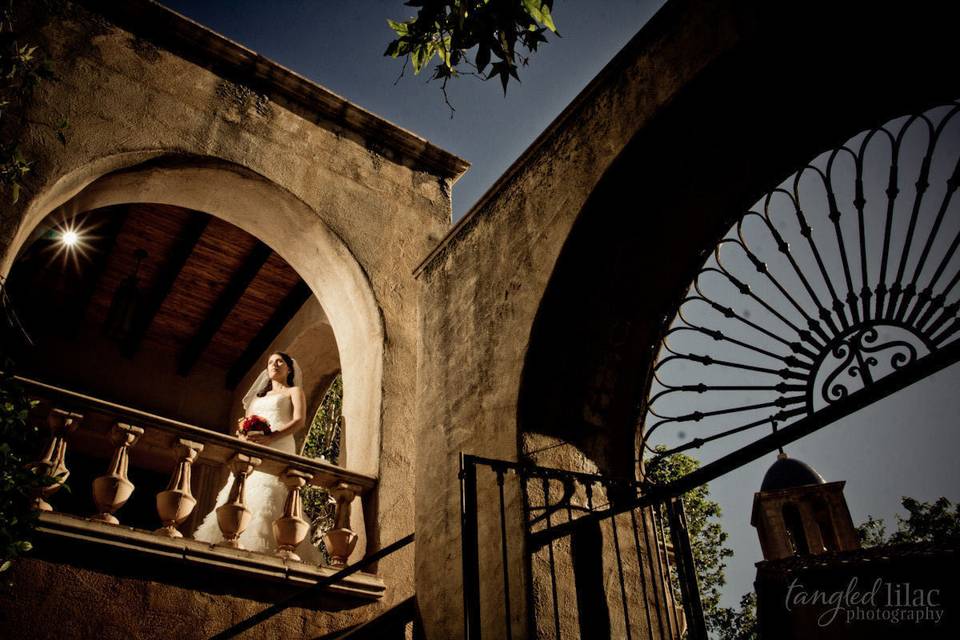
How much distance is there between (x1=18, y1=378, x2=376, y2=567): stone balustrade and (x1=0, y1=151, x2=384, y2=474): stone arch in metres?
0.64

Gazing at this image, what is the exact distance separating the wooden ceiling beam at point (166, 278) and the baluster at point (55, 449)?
3723mm

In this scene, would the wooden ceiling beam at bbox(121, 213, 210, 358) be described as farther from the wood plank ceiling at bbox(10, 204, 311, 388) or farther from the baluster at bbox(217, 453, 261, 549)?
the baluster at bbox(217, 453, 261, 549)

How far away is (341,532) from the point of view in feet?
16.9

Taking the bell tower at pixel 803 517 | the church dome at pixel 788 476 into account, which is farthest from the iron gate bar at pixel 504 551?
the church dome at pixel 788 476

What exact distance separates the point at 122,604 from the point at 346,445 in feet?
7.68

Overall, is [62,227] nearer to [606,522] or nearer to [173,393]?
[173,393]

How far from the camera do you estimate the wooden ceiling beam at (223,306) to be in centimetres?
809

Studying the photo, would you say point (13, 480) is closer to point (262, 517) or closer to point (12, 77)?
point (12, 77)

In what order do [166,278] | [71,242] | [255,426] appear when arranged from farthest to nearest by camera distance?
[166,278]
[71,242]
[255,426]

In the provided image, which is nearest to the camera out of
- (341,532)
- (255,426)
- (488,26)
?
(488,26)

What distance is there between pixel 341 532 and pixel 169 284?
467 centimetres

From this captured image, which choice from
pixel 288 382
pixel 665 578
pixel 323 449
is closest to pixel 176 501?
pixel 288 382

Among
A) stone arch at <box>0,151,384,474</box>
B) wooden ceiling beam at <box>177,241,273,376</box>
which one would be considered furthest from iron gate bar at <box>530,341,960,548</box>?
wooden ceiling beam at <box>177,241,273,376</box>

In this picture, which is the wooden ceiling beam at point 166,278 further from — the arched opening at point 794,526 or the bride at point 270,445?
the arched opening at point 794,526
